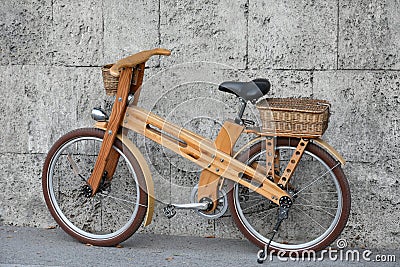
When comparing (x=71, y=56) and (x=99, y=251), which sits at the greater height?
(x=71, y=56)

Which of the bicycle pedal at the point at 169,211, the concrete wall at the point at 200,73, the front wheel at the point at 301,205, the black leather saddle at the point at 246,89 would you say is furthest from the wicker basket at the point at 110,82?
the front wheel at the point at 301,205

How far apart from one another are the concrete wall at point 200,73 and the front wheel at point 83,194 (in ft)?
0.75

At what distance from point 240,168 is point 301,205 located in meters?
0.87

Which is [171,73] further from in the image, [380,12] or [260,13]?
[380,12]

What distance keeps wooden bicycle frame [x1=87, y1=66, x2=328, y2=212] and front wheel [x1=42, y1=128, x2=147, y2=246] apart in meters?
0.38

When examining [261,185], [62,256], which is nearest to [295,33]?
[261,185]

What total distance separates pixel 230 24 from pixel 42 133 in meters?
2.02

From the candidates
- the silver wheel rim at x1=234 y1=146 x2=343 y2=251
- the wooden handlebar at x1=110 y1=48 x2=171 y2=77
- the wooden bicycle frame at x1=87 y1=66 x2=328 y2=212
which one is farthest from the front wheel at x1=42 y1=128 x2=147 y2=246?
the silver wheel rim at x1=234 y1=146 x2=343 y2=251

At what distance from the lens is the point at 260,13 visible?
6.66 metres

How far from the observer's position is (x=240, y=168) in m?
6.19

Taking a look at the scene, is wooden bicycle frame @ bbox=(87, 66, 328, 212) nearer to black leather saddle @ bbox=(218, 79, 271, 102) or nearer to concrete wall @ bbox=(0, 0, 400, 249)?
black leather saddle @ bbox=(218, 79, 271, 102)

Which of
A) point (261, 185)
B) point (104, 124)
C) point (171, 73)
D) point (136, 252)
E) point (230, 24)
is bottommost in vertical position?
point (136, 252)

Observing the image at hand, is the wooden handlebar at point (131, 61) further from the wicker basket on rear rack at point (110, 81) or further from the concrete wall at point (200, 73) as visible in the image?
the concrete wall at point (200, 73)

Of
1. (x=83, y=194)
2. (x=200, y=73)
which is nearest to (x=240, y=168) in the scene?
(x=200, y=73)
